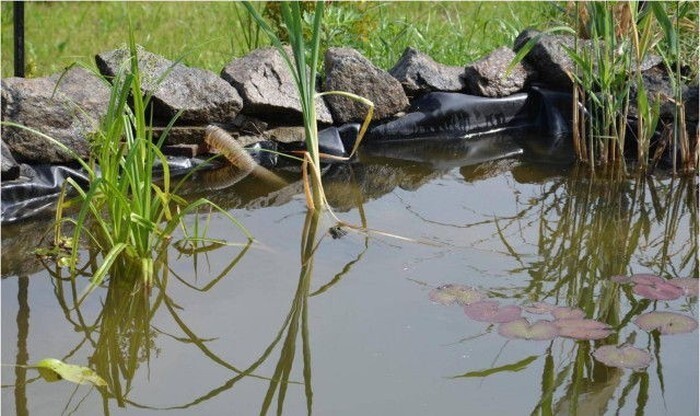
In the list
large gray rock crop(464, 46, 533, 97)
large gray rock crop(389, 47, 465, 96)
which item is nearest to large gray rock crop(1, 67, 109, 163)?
large gray rock crop(389, 47, 465, 96)

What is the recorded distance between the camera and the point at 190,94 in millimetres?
4582

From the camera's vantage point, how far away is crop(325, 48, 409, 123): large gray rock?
4906 mm

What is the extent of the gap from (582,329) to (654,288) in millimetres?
441

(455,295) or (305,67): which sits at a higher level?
(305,67)

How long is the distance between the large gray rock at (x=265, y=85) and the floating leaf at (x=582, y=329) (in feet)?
6.85

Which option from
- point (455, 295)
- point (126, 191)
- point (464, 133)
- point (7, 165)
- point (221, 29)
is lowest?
point (455, 295)

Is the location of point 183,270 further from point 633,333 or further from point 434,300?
point 633,333

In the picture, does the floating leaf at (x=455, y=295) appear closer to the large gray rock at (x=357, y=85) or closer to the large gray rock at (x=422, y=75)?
the large gray rock at (x=357, y=85)

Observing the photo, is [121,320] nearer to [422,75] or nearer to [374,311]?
[374,311]

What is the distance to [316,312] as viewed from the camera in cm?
319

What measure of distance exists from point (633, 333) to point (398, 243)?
0.99 metres

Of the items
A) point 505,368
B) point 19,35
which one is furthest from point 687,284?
point 19,35

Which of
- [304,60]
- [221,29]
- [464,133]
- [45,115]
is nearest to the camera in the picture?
[304,60]

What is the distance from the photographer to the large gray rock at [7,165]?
4.01 metres
